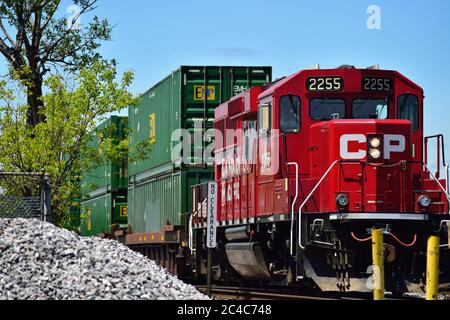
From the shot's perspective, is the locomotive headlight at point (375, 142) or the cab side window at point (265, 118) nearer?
the locomotive headlight at point (375, 142)

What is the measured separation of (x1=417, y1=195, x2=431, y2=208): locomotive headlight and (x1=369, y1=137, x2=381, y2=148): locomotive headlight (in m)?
1.16

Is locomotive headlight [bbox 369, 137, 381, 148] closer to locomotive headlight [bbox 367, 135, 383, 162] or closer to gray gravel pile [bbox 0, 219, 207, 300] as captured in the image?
locomotive headlight [bbox 367, 135, 383, 162]

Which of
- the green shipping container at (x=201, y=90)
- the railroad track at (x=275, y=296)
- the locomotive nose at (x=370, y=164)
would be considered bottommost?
the railroad track at (x=275, y=296)

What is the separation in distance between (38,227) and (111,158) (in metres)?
15.8

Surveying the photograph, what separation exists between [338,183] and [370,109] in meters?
1.77

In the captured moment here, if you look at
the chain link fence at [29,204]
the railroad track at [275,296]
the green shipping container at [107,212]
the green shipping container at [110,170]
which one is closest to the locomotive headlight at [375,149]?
the railroad track at [275,296]

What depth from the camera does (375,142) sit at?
56.4 feet

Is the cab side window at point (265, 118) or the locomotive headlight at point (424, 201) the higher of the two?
the cab side window at point (265, 118)

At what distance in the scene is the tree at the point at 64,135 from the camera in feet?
95.8

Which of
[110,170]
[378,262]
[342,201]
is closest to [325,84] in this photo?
[342,201]

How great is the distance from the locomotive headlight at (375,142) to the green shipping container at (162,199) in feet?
28.1

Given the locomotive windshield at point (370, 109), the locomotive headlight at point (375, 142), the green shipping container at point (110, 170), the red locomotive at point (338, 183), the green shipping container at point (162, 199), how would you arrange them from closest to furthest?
the red locomotive at point (338, 183), the locomotive headlight at point (375, 142), the locomotive windshield at point (370, 109), the green shipping container at point (162, 199), the green shipping container at point (110, 170)

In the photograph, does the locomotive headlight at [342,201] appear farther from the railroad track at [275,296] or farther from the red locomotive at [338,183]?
the railroad track at [275,296]
